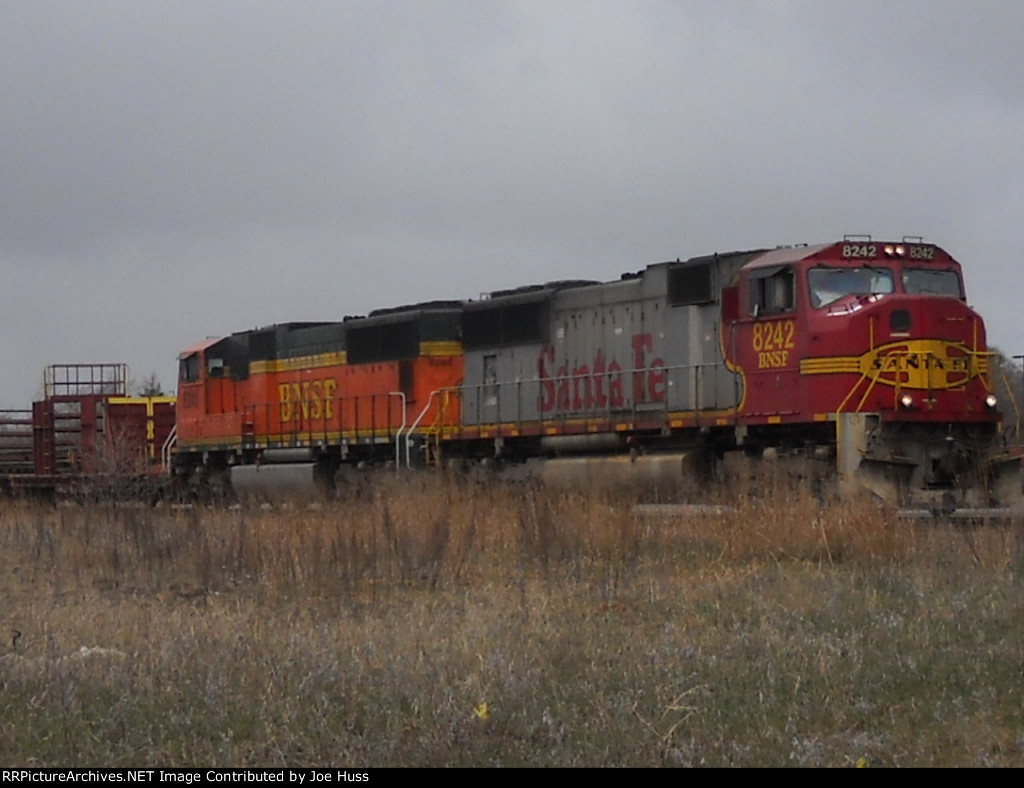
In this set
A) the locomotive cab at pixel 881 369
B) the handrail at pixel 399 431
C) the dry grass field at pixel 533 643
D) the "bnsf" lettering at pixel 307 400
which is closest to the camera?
the dry grass field at pixel 533 643

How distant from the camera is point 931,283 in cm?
1836

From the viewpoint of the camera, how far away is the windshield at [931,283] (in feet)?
59.6

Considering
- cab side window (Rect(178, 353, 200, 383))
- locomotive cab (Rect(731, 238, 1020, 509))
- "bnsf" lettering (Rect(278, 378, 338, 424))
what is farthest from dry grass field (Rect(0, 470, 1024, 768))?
cab side window (Rect(178, 353, 200, 383))

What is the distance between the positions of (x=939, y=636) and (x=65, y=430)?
Result: 26.0 meters

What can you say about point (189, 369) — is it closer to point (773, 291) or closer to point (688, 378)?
point (688, 378)

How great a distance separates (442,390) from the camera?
79.3ft

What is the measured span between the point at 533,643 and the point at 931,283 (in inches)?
437

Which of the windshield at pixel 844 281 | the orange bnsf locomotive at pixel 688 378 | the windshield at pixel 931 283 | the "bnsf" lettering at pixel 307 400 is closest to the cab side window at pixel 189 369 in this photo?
the "bnsf" lettering at pixel 307 400

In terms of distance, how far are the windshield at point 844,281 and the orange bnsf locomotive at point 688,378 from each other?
0.02 meters

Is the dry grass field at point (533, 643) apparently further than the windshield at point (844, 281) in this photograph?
No

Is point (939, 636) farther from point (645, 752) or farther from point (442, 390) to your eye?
point (442, 390)

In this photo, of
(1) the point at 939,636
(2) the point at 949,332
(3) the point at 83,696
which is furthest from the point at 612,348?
(3) the point at 83,696

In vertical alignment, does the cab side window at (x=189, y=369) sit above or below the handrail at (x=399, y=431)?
above

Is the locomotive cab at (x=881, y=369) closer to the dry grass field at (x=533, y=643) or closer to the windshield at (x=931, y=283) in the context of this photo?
the windshield at (x=931, y=283)
